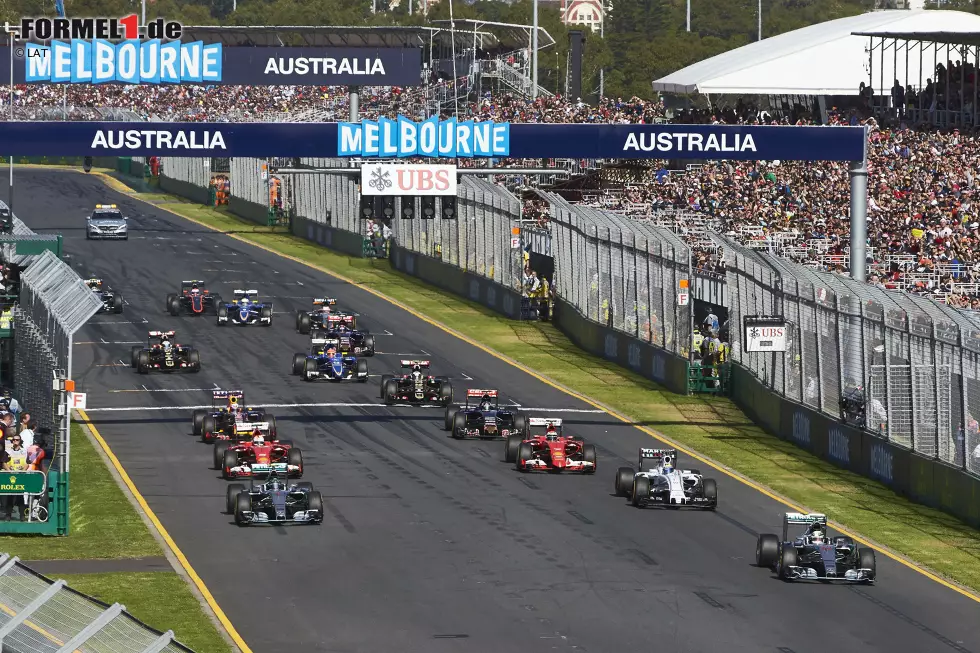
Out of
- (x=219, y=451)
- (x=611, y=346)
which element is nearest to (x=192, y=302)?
(x=611, y=346)

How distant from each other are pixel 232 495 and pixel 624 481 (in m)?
7.18

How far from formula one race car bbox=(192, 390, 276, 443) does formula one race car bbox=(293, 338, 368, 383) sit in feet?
22.8

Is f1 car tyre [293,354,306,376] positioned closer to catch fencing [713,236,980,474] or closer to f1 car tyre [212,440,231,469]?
catch fencing [713,236,980,474]

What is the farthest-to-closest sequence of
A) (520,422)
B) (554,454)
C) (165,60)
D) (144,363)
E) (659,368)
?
(165,60)
(659,368)
(144,363)
(520,422)
(554,454)

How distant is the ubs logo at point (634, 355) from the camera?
51031 mm

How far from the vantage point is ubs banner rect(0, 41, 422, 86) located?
74000mm

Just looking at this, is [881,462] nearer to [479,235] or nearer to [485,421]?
[485,421]

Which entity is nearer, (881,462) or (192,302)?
(881,462)

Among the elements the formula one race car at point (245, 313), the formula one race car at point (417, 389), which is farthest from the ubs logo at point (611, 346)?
the formula one race car at point (245, 313)

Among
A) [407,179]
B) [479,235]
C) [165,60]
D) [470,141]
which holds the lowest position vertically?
[479,235]

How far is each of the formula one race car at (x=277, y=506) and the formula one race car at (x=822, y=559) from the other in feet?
26.4

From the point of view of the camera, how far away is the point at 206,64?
81625 millimetres

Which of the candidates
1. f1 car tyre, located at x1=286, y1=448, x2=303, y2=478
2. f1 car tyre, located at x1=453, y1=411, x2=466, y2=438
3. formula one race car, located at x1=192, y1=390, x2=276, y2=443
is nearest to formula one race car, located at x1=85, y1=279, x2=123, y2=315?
formula one race car, located at x1=192, y1=390, x2=276, y2=443

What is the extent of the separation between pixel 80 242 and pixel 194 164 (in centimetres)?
1982
